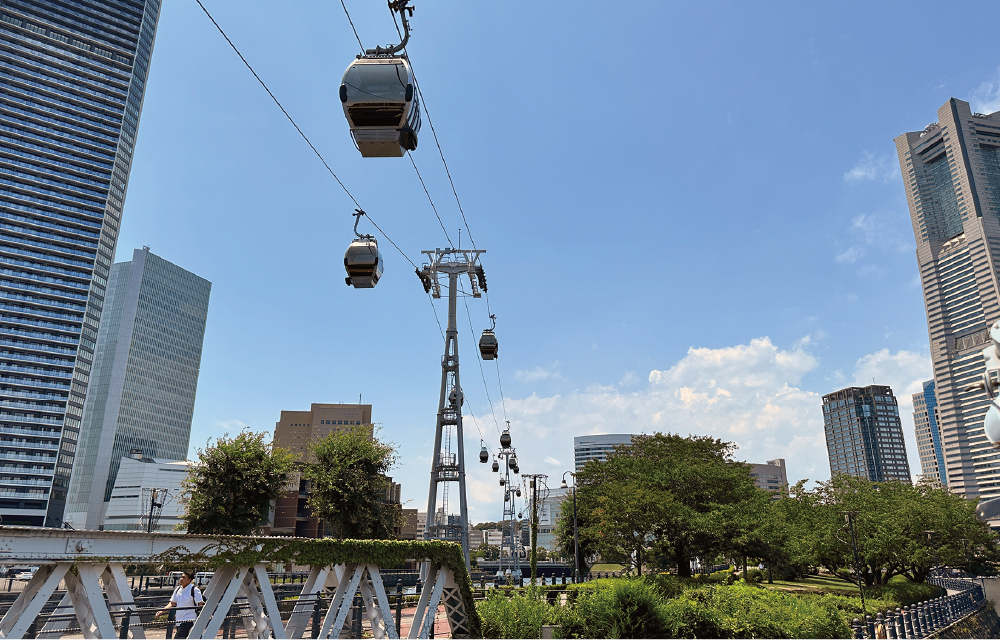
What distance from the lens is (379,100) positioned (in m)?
8.76

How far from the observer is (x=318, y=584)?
43.1 feet

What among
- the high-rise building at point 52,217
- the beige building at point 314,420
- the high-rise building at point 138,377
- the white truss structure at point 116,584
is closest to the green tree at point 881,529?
the white truss structure at point 116,584

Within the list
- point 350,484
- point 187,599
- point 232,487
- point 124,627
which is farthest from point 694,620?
A: point 232,487

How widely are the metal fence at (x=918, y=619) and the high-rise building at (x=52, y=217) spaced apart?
14194cm

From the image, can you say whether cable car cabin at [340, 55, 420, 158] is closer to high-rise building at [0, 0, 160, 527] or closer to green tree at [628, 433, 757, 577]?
green tree at [628, 433, 757, 577]

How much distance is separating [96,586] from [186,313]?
20627 cm

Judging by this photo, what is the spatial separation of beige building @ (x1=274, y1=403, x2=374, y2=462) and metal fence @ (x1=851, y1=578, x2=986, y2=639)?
15295cm

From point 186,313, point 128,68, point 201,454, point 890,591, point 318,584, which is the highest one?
point 128,68

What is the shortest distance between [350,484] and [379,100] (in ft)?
84.1

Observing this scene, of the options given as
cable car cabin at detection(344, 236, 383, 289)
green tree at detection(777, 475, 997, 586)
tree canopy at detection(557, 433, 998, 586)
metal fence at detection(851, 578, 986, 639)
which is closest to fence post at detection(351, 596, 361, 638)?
cable car cabin at detection(344, 236, 383, 289)

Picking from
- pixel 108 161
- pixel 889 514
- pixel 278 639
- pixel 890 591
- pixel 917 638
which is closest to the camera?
pixel 278 639

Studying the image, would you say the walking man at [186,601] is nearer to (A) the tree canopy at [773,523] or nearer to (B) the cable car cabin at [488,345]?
(B) the cable car cabin at [488,345]

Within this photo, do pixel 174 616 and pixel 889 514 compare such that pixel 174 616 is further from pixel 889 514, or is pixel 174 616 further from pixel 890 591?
pixel 889 514

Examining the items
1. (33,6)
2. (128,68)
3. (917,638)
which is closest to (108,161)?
(128,68)
